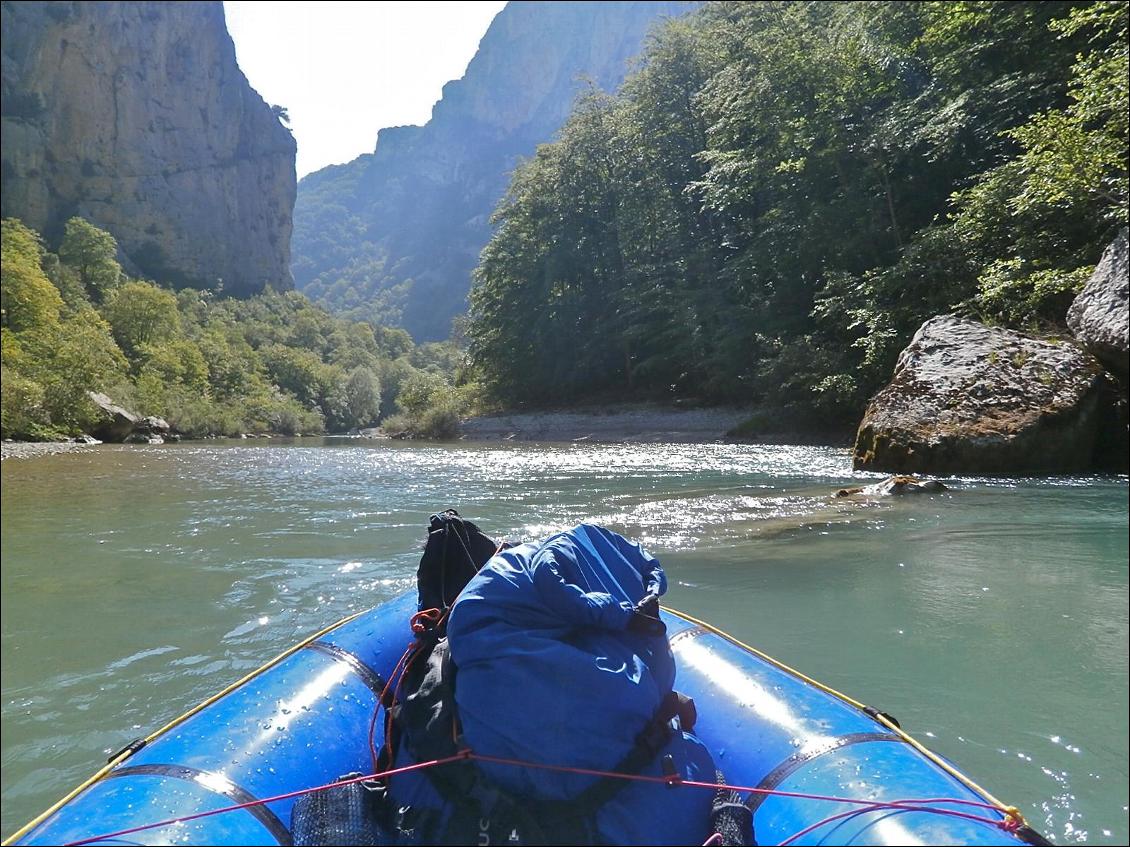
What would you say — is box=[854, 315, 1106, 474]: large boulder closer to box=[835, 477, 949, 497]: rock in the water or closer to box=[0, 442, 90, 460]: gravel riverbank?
box=[835, 477, 949, 497]: rock in the water

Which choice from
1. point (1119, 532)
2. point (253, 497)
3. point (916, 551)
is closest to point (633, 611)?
point (916, 551)

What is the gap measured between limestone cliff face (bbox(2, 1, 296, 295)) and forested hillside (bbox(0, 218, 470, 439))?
20.8 ft

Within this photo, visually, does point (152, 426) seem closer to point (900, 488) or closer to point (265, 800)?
point (900, 488)

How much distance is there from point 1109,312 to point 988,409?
1836mm

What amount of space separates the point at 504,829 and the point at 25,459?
19460mm

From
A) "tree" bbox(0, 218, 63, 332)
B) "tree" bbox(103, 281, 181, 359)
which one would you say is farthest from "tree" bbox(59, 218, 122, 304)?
"tree" bbox(0, 218, 63, 332)

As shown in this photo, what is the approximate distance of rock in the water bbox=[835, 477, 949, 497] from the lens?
323 inches

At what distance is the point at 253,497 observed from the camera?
10711 mm

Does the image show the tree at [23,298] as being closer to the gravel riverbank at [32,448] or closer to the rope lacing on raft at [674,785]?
the gravel riverbank at [32,448]

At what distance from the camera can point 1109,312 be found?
29.0 feet

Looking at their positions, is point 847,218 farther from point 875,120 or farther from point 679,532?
point 679,532

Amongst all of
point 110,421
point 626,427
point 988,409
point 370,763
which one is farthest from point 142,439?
point 370,763

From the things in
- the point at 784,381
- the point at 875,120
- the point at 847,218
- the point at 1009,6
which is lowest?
the point at 784,381

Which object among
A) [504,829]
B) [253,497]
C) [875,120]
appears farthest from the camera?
[875,120]
